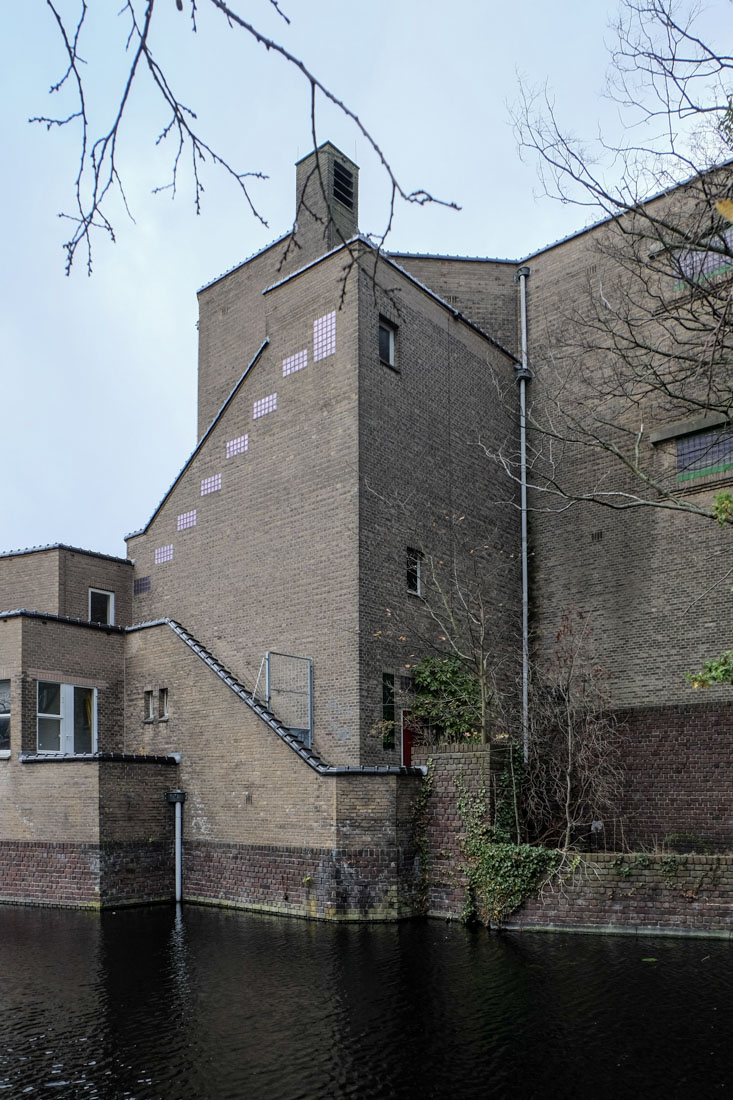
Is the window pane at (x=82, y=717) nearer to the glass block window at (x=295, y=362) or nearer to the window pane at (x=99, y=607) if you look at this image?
the window pane at (x=99, y=607)

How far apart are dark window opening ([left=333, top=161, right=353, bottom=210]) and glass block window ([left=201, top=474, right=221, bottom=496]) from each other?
317 inches

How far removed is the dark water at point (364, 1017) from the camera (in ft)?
25.3

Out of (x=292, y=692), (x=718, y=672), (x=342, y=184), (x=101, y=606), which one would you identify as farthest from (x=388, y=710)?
(x=342, y=184)

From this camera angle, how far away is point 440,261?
25375 mm

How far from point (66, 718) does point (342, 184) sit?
15053 millimetres

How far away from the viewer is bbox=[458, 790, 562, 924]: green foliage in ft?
49.0

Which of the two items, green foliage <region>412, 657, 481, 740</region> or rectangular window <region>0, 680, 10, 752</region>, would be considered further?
rectangular window <region>0, 680, 10, 752</region>

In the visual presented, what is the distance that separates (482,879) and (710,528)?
9356 millimetres

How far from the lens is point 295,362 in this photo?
21000 mm

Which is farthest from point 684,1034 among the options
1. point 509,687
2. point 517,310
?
point 517,310

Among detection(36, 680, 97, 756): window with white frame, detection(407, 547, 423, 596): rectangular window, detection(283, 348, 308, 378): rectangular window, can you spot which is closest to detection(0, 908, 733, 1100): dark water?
detection(36, 680, 97, 756): window with white frame

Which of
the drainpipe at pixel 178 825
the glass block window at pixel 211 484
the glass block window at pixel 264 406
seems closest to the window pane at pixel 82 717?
the drainpipe at pixel 178 825

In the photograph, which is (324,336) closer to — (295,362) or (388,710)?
(295,362)

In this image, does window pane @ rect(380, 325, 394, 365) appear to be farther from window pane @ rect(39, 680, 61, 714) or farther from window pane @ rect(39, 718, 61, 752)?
window pane @ rect(39, 718, 61, 752)
